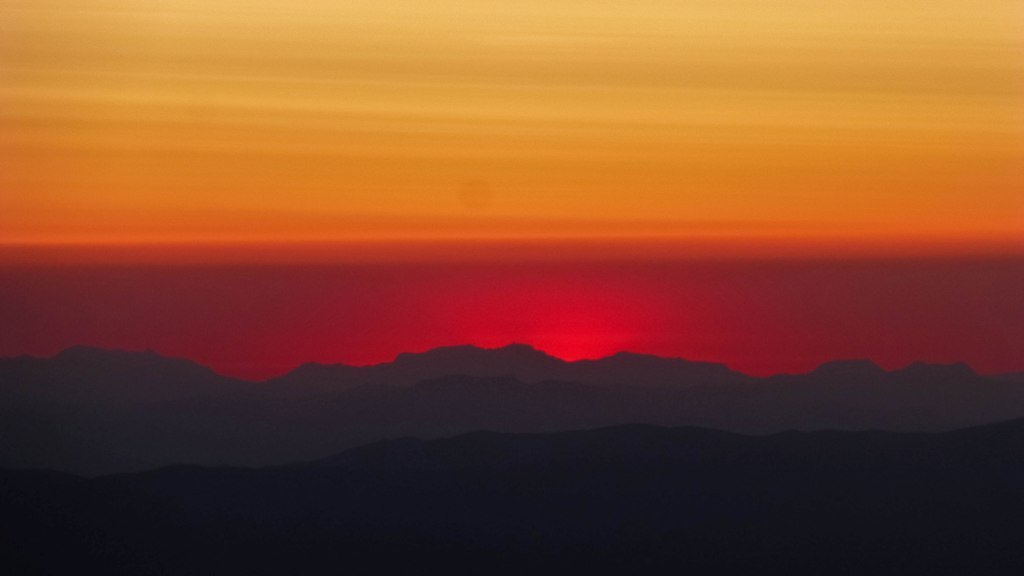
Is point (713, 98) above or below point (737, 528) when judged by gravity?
above

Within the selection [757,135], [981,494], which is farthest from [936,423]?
[757,135]

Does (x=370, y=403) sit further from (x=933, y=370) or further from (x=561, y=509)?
(x=933, y=370)

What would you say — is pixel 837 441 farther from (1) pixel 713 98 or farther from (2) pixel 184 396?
(2) pixel 184 396

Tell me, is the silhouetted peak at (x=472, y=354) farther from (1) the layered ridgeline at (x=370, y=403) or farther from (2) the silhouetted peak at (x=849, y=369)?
(2) the silhouetted peak at (x=849, y=369)

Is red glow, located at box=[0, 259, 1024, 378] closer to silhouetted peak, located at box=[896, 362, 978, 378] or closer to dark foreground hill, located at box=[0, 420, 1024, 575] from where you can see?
silhouetted peak, located at box=[896, 362, 978, 378]

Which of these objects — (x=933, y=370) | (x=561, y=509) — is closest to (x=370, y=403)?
(x=561, y=509)

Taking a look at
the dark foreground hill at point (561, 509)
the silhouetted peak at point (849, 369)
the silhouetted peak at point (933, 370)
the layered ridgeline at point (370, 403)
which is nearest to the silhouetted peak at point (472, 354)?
the layered ridgeline at point (370, 403)
